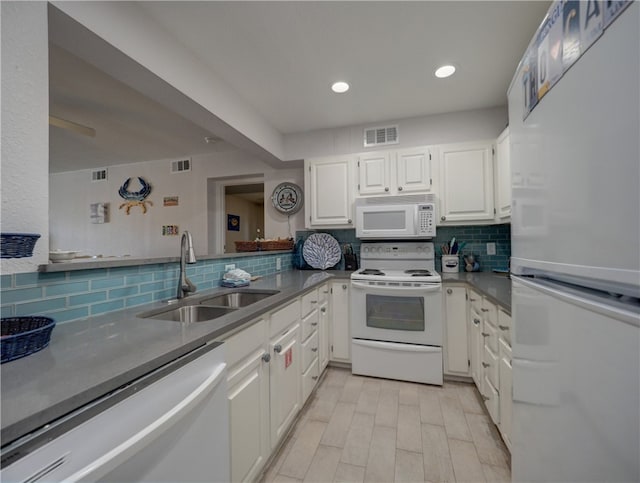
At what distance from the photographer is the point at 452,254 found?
2637mm

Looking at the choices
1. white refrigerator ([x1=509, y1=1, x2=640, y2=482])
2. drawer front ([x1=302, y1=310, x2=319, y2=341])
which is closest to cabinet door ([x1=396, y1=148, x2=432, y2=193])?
drawer front ([x1=302, y1=310, x2=319, y2=341])

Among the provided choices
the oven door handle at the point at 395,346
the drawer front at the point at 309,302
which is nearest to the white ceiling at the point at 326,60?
the drawer front at the point at 309,302

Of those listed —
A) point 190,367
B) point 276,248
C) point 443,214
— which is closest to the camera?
point 190,367

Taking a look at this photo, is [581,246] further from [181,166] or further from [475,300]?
[181,166]

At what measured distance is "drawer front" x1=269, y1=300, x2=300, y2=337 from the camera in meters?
1.41

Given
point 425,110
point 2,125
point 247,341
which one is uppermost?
point 425,110

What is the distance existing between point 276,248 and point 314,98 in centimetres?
151

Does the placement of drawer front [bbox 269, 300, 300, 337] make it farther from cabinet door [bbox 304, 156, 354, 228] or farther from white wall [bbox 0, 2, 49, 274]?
cabinet door [bbox 304, 156, 354, 228]

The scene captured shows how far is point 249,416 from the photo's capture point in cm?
118

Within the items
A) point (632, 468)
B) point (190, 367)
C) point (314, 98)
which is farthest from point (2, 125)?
point (314, 98)

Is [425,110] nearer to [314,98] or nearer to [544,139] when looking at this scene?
[314,98]

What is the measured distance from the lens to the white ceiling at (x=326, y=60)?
57.1 inches

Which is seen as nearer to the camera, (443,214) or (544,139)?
(544,139)

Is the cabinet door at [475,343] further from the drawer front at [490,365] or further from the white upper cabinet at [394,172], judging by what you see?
the white upper cabinet at [394,172]
